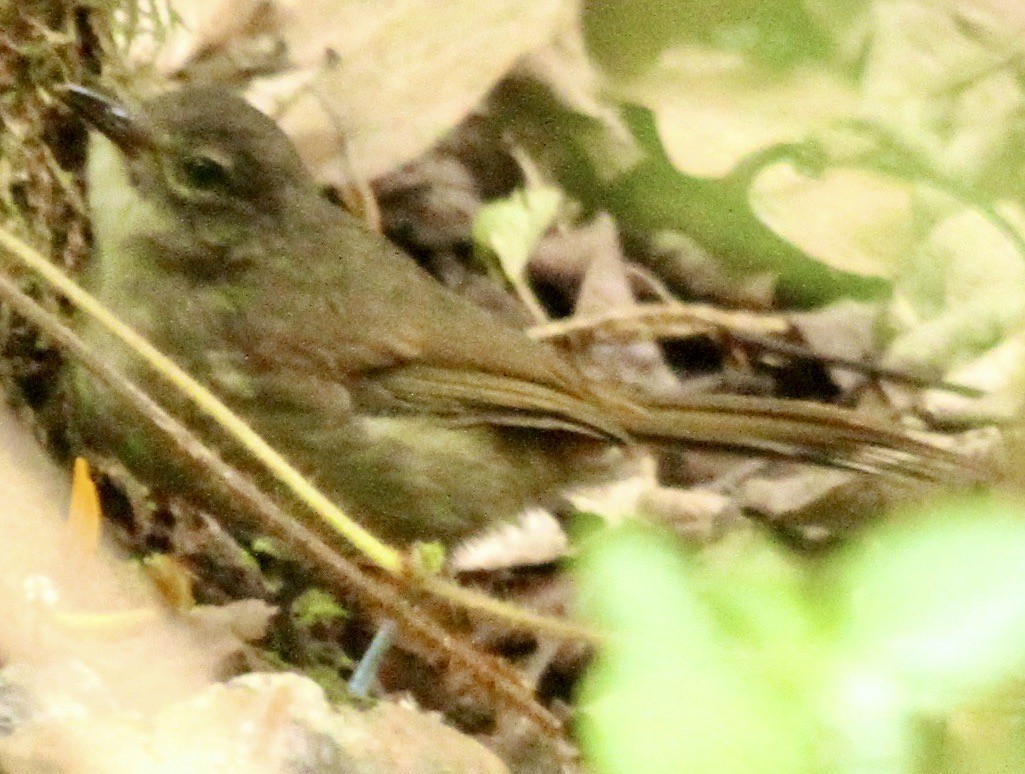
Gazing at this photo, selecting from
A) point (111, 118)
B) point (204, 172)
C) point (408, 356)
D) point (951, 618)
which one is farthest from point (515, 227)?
point (951, 618)

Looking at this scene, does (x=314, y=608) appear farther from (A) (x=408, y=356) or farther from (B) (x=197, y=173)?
(B) (x=197, y=173)

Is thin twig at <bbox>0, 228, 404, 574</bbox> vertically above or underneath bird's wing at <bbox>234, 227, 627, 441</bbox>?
underneath

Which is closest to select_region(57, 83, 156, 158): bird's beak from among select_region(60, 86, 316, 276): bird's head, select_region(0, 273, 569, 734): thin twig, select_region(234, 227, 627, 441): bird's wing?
select_region(60, 86, 316, 276): bird's head

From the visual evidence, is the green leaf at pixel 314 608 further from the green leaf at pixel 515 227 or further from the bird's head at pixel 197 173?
the green leaf at pixel 515 227

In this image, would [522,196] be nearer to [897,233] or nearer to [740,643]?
[897,233]

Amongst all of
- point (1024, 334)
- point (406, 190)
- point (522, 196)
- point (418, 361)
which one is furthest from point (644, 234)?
point (418, 361)

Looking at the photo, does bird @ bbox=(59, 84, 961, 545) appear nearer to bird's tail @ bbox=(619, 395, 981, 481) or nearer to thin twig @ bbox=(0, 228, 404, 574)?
bird's tail @ bbox=(619, 395, 981, 481)

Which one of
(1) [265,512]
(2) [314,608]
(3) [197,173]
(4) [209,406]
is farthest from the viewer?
(3) [197,173]
